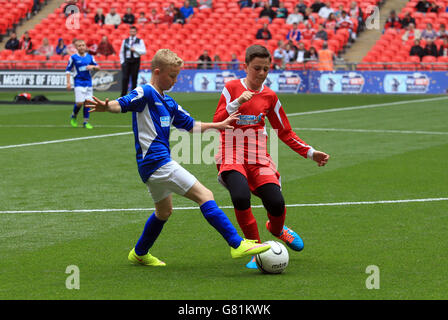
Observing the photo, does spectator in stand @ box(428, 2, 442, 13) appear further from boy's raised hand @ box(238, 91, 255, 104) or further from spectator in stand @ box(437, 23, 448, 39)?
boy's raised hand @ box(238, 91, 255, 104)

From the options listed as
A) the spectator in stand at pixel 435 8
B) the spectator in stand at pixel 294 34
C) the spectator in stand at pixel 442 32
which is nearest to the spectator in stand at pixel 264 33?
the spectator in stand at pixel 294 34

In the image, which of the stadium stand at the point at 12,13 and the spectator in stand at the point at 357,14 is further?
the stadium stand at the point at 12,13

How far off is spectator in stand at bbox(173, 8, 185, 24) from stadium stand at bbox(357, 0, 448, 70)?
8.92 meters

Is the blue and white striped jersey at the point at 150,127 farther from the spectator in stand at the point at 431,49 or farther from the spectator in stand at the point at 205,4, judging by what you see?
the spectator in stand at the point at 205,4

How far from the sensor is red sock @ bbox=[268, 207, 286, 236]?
6980 mm

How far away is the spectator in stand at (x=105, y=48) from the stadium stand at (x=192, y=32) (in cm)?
22

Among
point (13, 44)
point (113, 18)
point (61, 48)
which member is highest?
point (113, 18)

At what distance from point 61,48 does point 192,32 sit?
224 inches

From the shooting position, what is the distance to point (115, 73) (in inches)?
1303

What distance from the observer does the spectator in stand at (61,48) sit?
119 ft

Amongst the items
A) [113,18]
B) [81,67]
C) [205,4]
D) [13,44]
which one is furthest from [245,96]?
[205,4]

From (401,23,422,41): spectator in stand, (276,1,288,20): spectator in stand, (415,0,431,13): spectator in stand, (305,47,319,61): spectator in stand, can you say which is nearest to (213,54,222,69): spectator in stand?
(305,47,319,61): spectator in stand

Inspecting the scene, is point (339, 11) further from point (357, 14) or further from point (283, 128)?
point (283, 128)

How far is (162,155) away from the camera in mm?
6508
